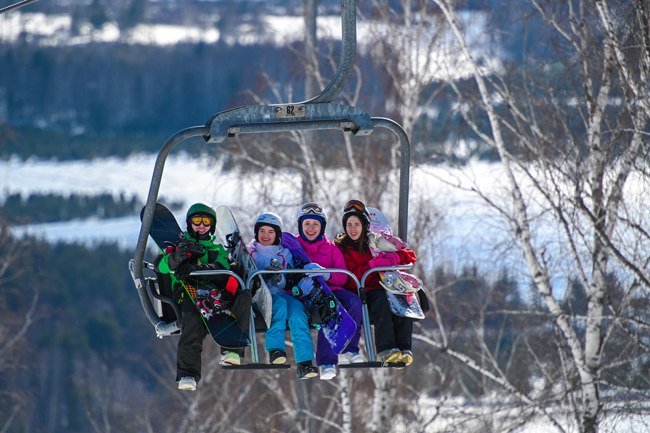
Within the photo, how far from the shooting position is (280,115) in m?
8.41

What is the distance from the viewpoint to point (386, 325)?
359 inches

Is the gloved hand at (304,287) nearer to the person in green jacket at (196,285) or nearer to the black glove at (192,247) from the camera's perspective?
the person in green jacket at (196,285)

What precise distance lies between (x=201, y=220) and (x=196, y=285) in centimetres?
42

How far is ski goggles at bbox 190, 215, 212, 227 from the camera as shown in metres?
8.96

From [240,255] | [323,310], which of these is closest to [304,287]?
[323,310]

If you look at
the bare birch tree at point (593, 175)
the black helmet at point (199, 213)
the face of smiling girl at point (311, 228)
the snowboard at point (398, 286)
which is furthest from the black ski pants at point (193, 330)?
the bare birch tree at point (593, 175)

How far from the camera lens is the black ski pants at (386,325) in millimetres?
9078

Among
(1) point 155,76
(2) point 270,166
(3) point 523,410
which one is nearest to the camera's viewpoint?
(3) point 523,410

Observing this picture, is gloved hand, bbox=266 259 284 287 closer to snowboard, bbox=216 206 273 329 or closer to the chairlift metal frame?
snowboard, bbox=216 206 273 329

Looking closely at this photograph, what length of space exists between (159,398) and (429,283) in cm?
2112

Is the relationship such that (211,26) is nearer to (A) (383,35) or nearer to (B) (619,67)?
(A) (383,35)

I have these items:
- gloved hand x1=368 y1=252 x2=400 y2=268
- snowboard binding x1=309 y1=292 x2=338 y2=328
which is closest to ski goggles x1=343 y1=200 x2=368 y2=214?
gloved hand x1=368 y1=252 x2=400 y2=268

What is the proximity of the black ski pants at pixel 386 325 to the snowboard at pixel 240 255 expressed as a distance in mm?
724

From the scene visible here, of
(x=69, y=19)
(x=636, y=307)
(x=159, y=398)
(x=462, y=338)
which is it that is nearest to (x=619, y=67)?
(x=636, y=307)
